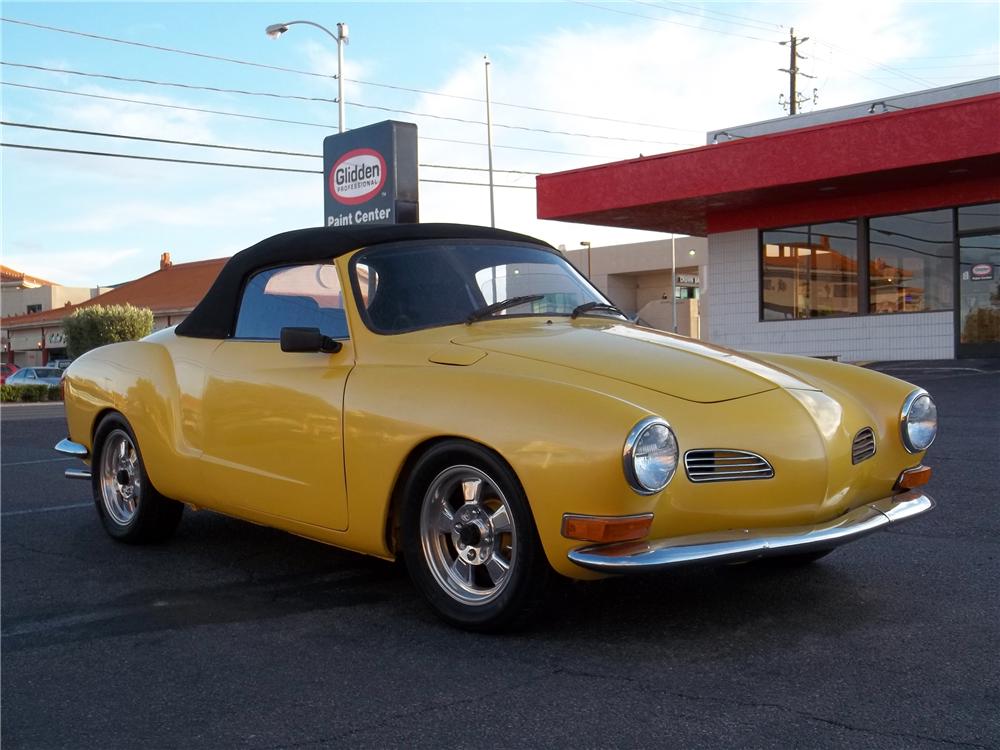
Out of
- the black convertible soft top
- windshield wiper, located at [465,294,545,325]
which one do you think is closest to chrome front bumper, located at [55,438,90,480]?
the black convertible soft top

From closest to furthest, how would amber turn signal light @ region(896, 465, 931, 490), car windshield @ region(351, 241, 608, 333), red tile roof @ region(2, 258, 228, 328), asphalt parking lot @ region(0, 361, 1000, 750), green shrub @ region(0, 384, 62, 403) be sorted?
1. asphalt parking lot @ region(0, 361, 1000, 750)
2. amber turn signal light @ region(896, 465, 931, 490)
3. car windshield @ region(351, 241, 608, 333)
4. green shrub @ region(0, 384, 62, 403)
5. red tile roof @ region(2, 258, 228, 328)

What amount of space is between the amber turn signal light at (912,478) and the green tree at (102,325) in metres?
43.6

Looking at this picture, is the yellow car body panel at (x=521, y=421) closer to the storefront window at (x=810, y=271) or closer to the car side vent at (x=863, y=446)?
the car side vent at (x=863, y=446)

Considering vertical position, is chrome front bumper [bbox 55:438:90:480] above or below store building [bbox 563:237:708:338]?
below

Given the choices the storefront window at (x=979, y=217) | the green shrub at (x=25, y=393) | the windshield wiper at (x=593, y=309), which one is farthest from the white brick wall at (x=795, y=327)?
the green shrub at (x=25, y=393)

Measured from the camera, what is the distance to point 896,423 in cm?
438

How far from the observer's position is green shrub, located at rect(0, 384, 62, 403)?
31.0 m

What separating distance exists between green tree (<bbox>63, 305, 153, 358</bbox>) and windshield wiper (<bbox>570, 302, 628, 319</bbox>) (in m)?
42.3

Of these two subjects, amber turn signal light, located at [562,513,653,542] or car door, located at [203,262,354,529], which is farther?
car door, located at [203,262,354,529]

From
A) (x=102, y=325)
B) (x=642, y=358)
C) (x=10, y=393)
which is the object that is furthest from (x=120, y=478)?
(x=102, y=325)

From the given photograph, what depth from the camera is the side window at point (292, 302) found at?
15.8 ft

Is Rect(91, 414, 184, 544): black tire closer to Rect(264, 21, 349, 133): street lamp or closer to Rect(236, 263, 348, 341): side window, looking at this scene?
Rect(236, 263, 348, 341): side window

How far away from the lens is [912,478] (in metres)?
4.38

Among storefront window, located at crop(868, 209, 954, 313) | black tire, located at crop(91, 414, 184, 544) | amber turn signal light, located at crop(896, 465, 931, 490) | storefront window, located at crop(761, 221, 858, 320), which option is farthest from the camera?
storefront window, located at crop(761, 221, 858, 320)
